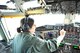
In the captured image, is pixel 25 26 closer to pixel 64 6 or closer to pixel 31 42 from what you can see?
pixel 31 42

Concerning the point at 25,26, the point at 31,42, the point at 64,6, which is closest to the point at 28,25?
the point at 25,26

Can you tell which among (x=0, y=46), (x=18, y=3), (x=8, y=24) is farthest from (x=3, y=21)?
(x=18, y=3)

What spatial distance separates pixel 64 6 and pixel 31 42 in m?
1.46

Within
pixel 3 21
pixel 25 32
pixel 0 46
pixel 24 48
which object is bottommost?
pixel 0 46

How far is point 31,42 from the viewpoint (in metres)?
2.75

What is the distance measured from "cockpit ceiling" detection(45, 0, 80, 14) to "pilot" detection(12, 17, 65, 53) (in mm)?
1174

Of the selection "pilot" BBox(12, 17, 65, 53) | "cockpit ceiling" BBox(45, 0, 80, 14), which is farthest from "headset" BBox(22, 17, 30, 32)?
"cockpit ceiling" BBox(45, 0, 80, 14)

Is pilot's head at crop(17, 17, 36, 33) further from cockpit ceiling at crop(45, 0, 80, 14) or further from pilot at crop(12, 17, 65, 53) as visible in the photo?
cockpit ceiling at crop(45, 0, 80, 14)

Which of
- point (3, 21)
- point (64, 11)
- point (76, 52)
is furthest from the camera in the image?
point (3, 21)

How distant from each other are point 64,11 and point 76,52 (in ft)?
2.82

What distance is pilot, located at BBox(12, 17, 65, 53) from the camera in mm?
2713

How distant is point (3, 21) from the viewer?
→ 16.7ft

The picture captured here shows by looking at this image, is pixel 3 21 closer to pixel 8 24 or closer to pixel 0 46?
pixel 8 24

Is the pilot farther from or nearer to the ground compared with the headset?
nearer to the ground
